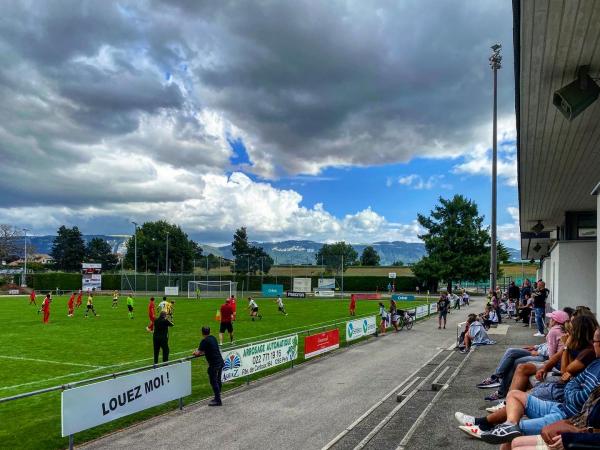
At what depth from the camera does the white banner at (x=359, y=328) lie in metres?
21.8

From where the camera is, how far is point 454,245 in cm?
7481

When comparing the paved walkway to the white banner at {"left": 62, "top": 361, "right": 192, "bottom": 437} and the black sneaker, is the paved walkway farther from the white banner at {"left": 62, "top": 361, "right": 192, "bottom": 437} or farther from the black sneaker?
the black sneaker

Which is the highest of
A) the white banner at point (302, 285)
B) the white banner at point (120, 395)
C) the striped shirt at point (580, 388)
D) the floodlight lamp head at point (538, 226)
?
the floodlight lamp head at point (538, 226)

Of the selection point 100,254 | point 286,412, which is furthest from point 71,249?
point 286,412

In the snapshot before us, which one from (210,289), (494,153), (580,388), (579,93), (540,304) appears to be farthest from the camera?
(210,289)

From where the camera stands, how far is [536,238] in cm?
3341

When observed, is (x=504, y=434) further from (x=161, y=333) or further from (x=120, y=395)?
(x=161, y=333)

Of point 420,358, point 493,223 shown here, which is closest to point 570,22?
point 420,358

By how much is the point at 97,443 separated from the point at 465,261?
68910 millimetres

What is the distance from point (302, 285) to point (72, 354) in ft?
174

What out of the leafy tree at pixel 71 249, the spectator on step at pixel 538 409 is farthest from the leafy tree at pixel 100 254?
the spectator on step at pixel 538 409

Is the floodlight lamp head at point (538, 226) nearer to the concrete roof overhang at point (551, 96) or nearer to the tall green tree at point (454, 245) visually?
the concrete roof overhang at point (551, 96)

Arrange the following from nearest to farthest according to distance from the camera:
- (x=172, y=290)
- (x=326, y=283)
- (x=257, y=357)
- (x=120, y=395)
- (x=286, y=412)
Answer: (x=120, y=395), (x=286, y=412), (x=257, y=357), (x=172, y=290), (x=326, y=283)

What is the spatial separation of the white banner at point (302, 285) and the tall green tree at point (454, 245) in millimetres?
15562
